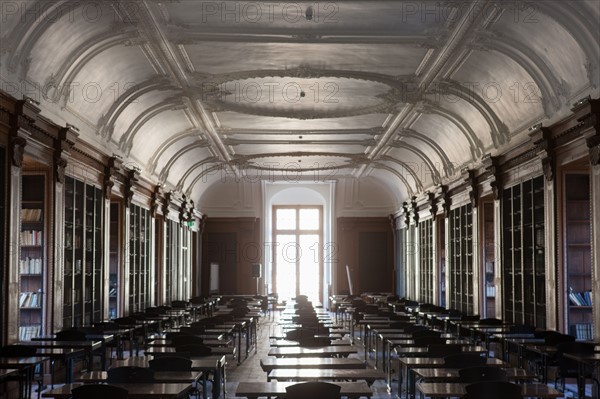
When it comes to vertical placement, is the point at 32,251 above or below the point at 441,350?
above

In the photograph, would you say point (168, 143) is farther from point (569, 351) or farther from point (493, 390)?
point (493, 390)

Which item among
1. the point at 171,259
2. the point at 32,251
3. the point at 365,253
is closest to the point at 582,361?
the point at 32,251

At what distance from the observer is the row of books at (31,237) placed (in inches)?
532

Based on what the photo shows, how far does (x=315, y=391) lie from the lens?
650 centimetres

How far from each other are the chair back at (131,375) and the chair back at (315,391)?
184 centimetres

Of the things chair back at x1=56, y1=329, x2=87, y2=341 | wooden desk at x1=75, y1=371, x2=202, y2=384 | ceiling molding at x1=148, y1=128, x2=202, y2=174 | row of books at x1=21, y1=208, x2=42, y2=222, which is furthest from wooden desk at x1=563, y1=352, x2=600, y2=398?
ceiling molding at x1=148, y1=128, x2=202, y2=174

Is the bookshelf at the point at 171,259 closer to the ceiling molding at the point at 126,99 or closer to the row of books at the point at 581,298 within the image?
the ceiling molding at the point at 126,99

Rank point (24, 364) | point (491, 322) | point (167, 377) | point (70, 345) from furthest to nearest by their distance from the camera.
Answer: point (491, 322) → point (70, 345) → point (24, 364) → point (167, 377)

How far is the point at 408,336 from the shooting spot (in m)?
12.8

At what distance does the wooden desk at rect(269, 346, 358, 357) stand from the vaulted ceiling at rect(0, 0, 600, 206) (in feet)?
15.9

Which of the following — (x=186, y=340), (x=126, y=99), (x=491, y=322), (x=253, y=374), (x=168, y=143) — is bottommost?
(x=253, y=374)

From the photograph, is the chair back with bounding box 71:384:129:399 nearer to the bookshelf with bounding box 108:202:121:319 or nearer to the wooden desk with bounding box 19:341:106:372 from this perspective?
the wooden desk with bounding box 19:341:106:372

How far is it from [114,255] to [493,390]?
14.1 metres

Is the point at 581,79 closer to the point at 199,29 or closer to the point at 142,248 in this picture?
the point at 199,29
